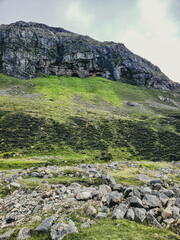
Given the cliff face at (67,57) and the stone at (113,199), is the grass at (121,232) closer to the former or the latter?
the stone at (113,199)

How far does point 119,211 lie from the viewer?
8.57m

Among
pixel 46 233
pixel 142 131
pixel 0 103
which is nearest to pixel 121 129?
pixel 142 131

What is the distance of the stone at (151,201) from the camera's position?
9.02 m

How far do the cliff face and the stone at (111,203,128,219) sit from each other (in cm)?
13240

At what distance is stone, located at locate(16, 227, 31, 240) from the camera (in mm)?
6520

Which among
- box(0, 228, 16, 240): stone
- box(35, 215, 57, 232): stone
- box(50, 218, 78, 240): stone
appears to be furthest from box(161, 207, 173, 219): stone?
box(0, 228, 16, 240): stone

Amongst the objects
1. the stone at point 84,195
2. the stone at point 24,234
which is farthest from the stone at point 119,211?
the stone at point 24,234

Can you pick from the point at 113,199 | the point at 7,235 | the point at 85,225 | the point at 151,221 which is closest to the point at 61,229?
the point at 85,225

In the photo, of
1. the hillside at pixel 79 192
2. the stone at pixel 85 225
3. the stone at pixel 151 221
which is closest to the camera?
the hillside at pixel 79 192

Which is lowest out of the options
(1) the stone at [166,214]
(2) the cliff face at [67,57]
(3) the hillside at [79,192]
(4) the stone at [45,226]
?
(3) the hillside at [79,192]

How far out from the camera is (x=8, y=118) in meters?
41.5

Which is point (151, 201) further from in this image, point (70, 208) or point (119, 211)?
point (70, 208)

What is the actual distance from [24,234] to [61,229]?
1829 mm

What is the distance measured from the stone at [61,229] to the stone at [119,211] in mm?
2571
